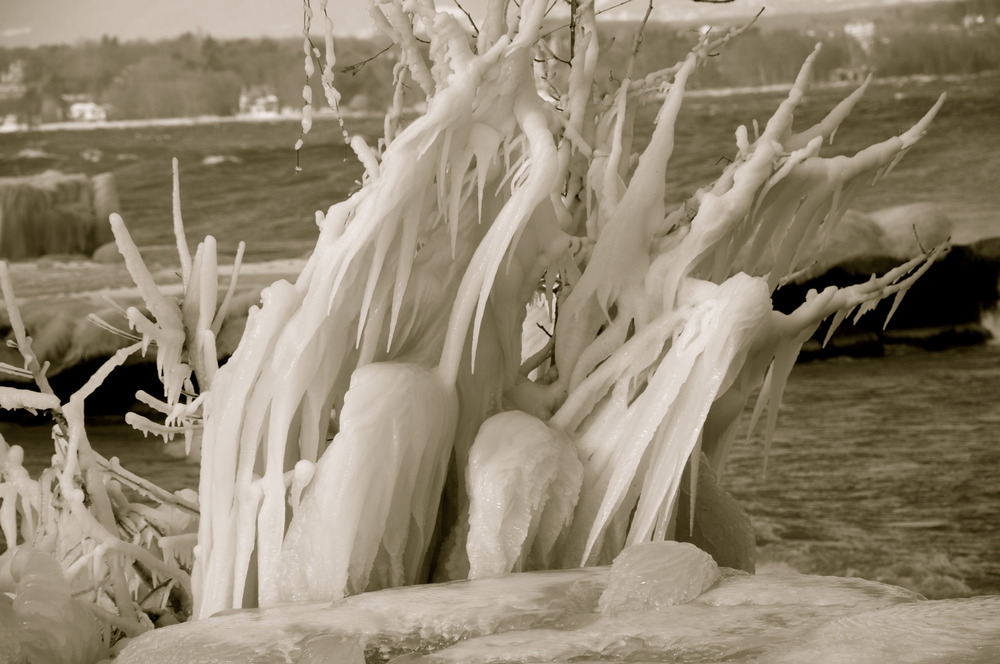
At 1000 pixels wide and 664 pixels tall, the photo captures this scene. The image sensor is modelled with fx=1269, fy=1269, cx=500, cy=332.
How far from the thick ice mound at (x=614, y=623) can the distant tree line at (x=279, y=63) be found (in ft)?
17.6

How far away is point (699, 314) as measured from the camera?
7.82 ft

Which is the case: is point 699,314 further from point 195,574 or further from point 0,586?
point 0,586

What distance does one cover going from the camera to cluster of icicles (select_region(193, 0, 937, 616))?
7.54 feet

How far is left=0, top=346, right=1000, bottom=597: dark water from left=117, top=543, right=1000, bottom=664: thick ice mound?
4.00 metres

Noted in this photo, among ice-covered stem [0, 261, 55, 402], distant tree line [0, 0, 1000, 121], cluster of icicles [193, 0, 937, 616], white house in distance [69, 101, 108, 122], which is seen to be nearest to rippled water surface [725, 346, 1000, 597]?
distant tree line [0, 0, 1000, 121]

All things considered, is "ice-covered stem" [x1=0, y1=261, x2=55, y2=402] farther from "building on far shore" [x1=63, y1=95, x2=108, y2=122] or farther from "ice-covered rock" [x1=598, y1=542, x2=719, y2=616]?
"building on far shore" [x1=63, y1=95, x2=108, y2=122]

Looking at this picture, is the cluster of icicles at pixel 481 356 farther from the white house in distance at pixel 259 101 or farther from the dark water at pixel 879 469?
the white house in distance at pixel 259 101

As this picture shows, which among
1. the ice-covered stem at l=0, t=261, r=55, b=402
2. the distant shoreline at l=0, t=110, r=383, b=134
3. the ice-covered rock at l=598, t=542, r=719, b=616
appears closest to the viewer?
the ice-covered rock at l=598, t=542, r=719, b=616

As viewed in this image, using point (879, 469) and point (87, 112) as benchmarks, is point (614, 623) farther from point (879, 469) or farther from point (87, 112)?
point (87, 112)

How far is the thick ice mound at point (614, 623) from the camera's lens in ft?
5.34

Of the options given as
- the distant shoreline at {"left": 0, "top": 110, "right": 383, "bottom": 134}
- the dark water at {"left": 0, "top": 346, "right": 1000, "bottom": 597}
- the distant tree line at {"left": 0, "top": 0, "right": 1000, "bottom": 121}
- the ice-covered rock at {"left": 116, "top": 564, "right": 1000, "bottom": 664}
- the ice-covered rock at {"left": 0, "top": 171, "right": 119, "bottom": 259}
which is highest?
the distant tree line at {"left": 0, "top": 0, "right": 1000, "bottom": 121}

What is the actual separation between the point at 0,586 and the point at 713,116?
17.3ft

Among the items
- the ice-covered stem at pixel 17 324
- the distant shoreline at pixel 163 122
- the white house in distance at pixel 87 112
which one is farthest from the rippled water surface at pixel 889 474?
the white house in distance at pixel 87 112

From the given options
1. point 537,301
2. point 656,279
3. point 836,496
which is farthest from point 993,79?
point 656,279
